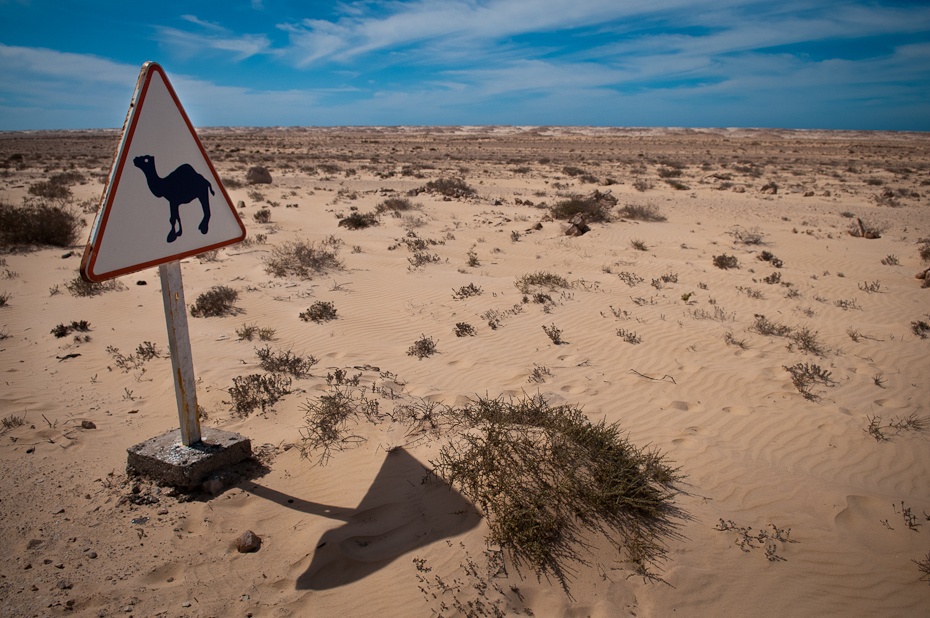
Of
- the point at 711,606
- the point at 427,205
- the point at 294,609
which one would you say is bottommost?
the point at 711,606

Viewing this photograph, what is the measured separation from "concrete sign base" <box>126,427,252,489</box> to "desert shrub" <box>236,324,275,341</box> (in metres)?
2.91

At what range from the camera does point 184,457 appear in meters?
3.27

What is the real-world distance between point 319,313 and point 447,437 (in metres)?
4.00

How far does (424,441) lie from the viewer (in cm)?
394

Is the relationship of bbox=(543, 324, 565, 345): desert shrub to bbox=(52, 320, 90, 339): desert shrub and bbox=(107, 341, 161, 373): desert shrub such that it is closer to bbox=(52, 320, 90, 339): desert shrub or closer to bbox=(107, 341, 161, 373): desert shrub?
bbox=(107, 341, 161, 373): desert shrub

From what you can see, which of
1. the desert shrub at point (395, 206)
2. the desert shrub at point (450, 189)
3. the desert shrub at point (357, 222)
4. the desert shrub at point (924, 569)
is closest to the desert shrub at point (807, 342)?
the desert shrub at point (924, 569)

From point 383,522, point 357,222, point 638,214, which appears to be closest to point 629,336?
point 383,522

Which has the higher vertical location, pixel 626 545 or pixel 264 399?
pixel 264 399

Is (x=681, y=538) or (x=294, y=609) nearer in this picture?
(x=294, y=609)

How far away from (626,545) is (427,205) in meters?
16.2

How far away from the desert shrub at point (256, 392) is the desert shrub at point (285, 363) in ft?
0.78

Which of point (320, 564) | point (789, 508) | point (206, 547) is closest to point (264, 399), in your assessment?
point (206, 547)

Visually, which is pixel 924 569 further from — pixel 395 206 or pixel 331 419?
pixel 395 206

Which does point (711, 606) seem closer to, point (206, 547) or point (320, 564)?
point (320, 564)
